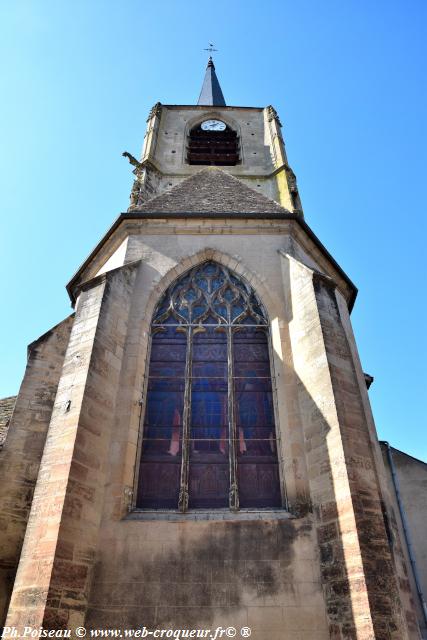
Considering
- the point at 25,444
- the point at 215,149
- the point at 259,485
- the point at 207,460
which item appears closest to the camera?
the point at 259,485

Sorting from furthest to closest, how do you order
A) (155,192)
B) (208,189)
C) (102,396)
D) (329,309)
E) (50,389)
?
(155,192)
(208,189)
(50,389)
(329,309)
(102,396)

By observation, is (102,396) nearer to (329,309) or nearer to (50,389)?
(50,389)

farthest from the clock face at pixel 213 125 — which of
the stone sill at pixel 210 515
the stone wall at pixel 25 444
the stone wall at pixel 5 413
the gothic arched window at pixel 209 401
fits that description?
the stone sill at pixel 210 515

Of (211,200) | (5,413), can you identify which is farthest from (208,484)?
(211,200)

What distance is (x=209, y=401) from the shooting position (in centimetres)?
659

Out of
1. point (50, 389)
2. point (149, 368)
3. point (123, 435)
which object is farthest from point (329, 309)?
point (50, 389)

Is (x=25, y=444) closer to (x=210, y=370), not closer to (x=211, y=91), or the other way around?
(x=210, y=370)

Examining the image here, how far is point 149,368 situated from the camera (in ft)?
22.6

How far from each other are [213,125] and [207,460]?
14.0 meters

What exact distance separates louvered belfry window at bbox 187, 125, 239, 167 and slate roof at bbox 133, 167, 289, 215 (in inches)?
134

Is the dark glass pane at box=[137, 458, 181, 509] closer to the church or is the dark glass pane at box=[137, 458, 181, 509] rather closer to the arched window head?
the church

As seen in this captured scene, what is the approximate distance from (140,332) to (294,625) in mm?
4068

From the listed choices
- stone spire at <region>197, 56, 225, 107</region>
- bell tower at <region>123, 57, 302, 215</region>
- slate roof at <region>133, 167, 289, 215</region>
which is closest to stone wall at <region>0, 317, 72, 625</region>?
slate roof at <region>133, 167, 289, 215</region>

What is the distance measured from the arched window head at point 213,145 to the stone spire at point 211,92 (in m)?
1.84
